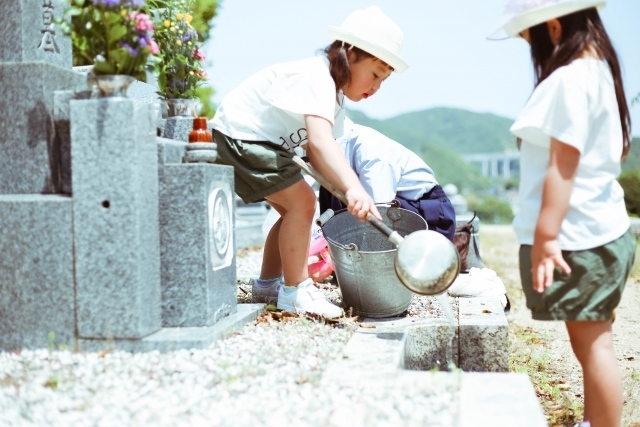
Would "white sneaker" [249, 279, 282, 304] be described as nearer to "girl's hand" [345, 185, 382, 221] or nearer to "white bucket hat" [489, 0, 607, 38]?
"girl's hand" [345, 185, 382, 221]

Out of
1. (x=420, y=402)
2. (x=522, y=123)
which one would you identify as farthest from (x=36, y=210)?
(x=522, y=123)

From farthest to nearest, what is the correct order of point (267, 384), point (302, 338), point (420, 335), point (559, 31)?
point (420, 335) → point (302, 338) → point (559, 31) → point (267, 384)

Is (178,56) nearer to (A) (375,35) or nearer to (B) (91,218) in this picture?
(A) (375,35)

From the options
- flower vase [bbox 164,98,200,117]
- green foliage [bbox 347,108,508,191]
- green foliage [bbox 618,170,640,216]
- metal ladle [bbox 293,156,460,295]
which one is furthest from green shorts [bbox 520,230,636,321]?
green foliage [bbox 347,108,508,191]

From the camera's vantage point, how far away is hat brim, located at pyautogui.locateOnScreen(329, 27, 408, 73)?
3.40 m

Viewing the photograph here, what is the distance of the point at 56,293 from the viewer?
9.21 ft

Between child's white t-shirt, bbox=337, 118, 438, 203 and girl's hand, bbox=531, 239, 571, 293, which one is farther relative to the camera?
child's white t-shirt, bbox=337, 118, 438, 203

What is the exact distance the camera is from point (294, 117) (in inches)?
139

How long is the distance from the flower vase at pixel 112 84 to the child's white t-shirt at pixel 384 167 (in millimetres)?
2332

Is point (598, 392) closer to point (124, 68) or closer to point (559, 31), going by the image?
point (559, 31)

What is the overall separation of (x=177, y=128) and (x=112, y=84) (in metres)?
1.04

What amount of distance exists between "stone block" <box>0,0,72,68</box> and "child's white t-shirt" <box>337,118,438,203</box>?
91.4 inches

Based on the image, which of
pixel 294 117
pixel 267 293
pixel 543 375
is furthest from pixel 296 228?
pixel 543 375

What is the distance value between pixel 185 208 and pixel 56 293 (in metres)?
0.61
